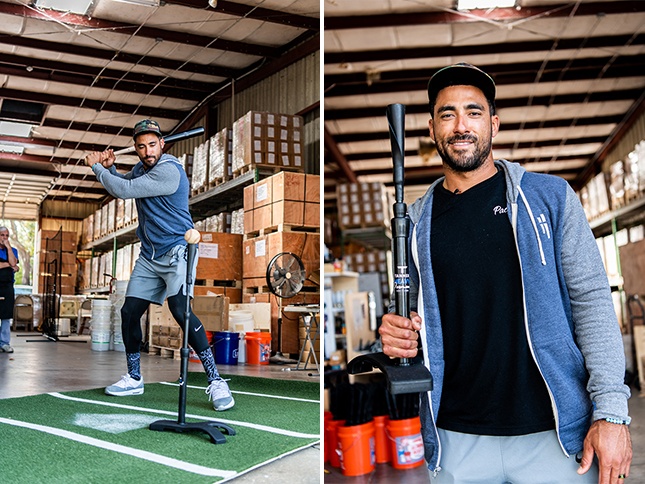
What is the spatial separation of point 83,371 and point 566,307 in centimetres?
434

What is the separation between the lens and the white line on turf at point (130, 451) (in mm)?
2322

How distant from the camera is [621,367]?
1.36m

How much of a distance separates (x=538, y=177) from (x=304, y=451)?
1.72m

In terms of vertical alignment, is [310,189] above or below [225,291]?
above

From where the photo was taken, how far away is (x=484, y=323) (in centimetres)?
155

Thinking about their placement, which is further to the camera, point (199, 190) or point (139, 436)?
point (199, 190)

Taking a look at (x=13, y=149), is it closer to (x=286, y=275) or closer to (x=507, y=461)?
(x=286, y=275)

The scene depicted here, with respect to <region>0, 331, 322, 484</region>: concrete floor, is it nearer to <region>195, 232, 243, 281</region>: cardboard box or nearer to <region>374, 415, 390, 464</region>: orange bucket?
<region>374, 415, 390, 464</region>: orange bucket

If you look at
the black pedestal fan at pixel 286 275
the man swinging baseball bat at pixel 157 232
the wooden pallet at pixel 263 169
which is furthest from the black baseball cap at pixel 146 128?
the wooden pallet at pixel 263 169

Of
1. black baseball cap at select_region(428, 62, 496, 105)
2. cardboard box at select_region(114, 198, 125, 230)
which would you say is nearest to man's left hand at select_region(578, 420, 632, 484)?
black baseball cap at select_region(428, 62, 496, 105)

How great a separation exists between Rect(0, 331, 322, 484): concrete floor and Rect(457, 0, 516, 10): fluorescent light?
485 centimetres

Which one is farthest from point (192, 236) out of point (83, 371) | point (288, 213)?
point (288, 213)

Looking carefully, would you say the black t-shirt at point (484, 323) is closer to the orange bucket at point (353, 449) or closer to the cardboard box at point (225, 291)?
the orange bucket at point (353, 449)

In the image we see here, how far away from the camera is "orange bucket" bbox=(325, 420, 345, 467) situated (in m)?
3.83
